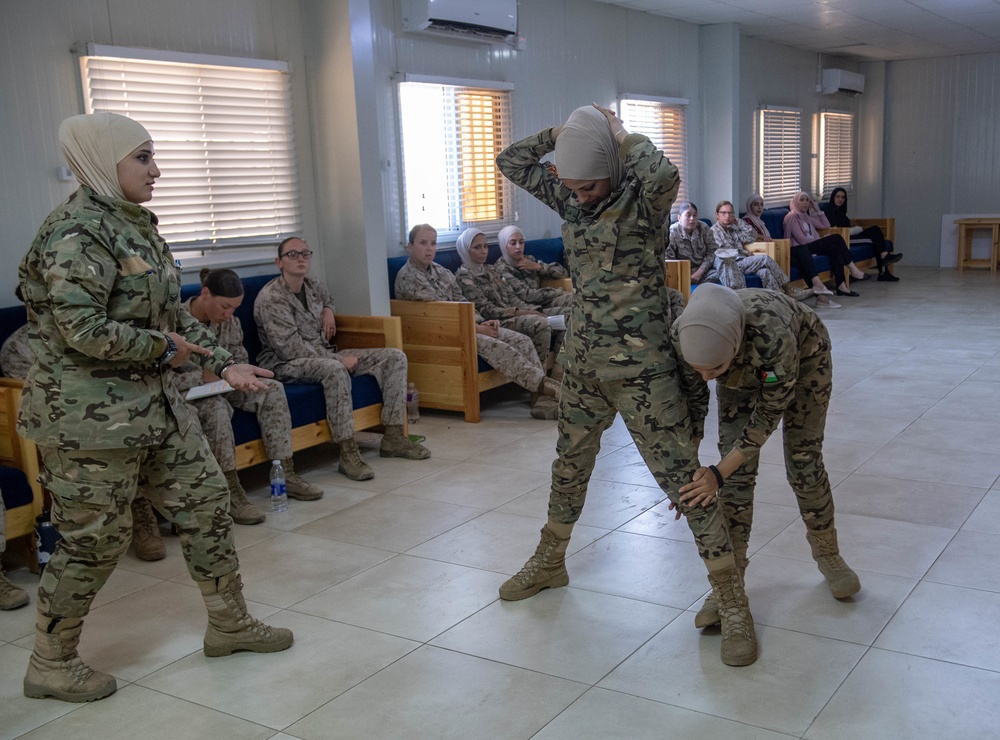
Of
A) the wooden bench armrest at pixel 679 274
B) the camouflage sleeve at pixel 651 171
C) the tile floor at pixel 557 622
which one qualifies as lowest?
the tile floor at pixel 557 622

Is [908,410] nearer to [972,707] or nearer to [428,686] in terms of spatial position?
[972,707]

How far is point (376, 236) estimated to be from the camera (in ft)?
18.0

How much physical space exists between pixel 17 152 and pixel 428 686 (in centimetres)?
310

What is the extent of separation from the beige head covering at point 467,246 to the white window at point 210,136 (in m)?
1.04

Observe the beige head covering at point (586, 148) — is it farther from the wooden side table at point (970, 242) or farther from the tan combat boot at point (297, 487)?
the wooden side table at point (970, 242)

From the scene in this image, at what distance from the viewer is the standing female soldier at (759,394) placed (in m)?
2.40

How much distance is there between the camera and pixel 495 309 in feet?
19.7

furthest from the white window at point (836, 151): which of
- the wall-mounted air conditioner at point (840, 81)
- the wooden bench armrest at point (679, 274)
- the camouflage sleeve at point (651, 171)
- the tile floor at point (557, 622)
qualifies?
the camouflage sleeve at point (651, 171)

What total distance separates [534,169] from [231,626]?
1589 mm

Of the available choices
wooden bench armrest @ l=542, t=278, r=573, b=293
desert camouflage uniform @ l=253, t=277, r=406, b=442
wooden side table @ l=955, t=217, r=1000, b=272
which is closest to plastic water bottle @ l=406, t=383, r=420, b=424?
desert camouflage uniform @ l=253, t=277, r=406, b=442

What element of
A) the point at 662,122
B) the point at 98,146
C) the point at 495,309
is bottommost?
the point at 495,309

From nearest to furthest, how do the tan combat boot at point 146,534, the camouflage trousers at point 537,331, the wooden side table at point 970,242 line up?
the tan combat boot at point 146,534 → the camouflage trousers at point 537,331 → the wooden side table at point 970,242

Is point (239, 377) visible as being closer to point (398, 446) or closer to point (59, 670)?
point (59, 670)

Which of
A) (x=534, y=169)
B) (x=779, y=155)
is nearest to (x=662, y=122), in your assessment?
(x=779, y=155)
